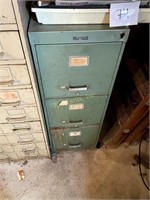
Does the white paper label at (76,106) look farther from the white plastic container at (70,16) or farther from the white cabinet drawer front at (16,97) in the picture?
the white plastic container at (70,16)

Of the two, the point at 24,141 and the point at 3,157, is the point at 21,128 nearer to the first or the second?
the point at 24,141

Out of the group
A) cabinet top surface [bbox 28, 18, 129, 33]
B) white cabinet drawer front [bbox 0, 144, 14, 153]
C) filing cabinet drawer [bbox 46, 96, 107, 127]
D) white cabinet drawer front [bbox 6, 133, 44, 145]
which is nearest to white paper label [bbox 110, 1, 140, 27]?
cabinet top surface [bbox 28, 18, 129, 33]

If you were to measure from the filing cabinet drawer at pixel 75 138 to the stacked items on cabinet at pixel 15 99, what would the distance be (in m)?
0.11

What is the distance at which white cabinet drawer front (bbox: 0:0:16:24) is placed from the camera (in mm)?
500

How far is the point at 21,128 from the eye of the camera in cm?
104

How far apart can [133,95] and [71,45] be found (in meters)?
0.66

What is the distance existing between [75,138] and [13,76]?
0.76 m

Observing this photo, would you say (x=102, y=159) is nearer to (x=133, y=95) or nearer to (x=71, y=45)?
(x=133, y=95)

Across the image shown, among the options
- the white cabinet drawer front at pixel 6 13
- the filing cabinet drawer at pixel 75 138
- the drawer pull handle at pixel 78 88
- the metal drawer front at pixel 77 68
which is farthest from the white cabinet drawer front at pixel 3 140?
the white cabinet drawer front at pixel 6 13

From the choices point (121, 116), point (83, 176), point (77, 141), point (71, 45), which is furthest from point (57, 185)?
point (71, 45)

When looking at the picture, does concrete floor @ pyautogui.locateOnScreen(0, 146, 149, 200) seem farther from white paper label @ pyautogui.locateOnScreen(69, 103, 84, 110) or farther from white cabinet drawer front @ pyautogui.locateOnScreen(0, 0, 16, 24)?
white cabinet drawer front @ pyautogui.locateOnScreen(0, 0, 16, 24)

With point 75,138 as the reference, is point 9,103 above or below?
above

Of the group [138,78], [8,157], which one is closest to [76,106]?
[138,78]

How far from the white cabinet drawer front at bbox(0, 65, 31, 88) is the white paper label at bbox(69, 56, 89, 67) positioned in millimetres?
183
